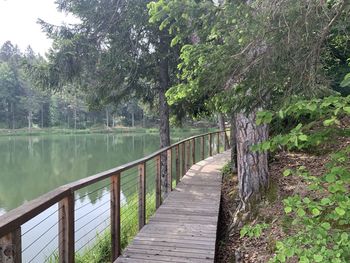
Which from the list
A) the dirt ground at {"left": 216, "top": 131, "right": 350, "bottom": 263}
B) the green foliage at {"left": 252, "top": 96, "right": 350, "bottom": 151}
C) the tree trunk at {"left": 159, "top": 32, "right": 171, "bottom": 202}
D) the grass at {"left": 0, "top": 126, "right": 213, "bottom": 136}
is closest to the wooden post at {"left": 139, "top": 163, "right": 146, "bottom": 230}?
the dirt ground at {"left": 216, "top": 131, "right": 350, "bottom": 263}

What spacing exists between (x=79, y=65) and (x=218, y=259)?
650 cm

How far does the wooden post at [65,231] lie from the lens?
214cm

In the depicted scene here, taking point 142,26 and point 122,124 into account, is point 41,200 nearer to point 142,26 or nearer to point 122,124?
point 142,26

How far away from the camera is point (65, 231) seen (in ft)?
7.06

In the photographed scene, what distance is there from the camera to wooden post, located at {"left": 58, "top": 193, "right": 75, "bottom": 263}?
214cm

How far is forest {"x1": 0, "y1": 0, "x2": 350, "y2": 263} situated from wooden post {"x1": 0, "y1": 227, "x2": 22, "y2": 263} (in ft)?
4.23

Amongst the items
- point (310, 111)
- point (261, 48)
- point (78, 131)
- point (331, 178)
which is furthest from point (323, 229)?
point (78, 131)

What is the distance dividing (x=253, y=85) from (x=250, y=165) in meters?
2.23

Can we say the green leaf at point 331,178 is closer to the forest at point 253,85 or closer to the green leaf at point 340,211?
the forest at point 253,85

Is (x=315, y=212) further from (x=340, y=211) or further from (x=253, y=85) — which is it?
(x=253, y=85)

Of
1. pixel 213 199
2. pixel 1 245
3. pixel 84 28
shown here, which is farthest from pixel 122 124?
pixel 1 245

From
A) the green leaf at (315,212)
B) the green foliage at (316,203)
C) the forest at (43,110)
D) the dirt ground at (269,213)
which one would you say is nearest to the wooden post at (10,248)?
the green foliage at (316,203)

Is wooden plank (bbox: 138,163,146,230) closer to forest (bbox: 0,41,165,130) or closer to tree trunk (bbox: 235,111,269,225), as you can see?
tree trunk (bbox: 235,111,269,225)

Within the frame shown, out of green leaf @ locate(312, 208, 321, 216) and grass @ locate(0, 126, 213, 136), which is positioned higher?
green leaf @ locate(312, 208, 321, 216)
